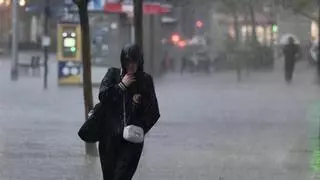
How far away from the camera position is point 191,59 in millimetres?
38625

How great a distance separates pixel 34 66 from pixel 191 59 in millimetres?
7388

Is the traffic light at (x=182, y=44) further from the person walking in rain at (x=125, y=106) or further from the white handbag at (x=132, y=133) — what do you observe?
the white handbag at (x=132, y=133)

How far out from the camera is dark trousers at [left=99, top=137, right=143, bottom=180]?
262 inches

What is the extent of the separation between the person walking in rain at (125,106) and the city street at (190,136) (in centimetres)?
290

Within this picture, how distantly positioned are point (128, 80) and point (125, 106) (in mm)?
224

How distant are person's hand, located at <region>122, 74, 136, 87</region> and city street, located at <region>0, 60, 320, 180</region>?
126 inches

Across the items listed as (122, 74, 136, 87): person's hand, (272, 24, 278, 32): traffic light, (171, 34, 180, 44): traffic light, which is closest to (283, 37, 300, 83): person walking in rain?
(272, 24, 278, 32): traffic light

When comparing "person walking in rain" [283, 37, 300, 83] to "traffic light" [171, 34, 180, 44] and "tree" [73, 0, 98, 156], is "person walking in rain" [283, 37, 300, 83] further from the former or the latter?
"tree" [73, 0, 98, 156]

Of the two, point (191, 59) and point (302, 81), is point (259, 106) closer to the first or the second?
point (302, 81)

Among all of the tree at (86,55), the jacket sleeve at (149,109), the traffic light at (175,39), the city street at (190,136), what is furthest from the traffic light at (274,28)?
the jacket sleeve at (149,109)

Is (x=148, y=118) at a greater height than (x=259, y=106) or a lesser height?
greater

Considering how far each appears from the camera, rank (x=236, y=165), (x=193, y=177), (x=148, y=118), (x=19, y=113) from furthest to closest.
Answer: (x=19, y=113) → (x=236, y=165) → (x=193, y=177) → (x=148, y=118)

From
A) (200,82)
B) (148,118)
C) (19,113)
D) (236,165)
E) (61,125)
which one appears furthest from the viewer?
(200,82)

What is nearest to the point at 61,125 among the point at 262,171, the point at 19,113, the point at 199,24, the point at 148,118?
the point at 19,113
